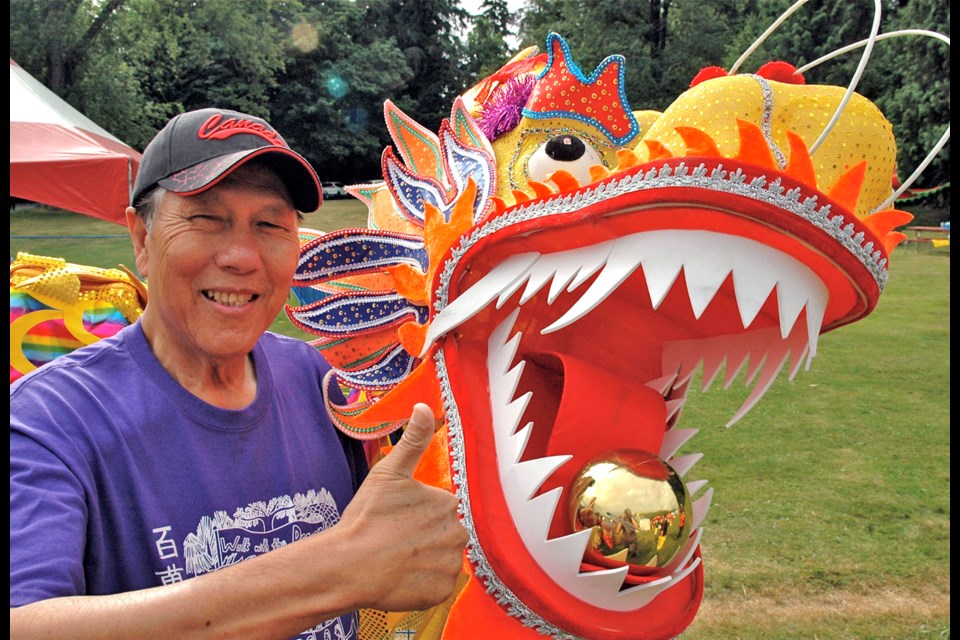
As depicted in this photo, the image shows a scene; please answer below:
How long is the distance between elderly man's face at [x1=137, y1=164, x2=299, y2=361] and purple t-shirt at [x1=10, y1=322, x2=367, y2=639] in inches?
3.1

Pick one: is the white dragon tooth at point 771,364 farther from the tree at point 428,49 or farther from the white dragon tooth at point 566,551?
the tree at point 428,49

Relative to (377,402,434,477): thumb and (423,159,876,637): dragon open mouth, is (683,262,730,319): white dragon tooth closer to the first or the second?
(423,159,876,637): dragon open mouth

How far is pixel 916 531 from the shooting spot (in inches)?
170

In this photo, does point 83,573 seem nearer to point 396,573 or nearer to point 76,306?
point 396,573

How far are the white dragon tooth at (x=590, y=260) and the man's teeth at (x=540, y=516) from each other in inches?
8.2

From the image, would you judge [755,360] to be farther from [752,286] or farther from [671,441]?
[752,286]

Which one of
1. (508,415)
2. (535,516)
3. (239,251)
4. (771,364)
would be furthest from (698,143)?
(239,251)

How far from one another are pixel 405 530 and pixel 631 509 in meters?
0.44

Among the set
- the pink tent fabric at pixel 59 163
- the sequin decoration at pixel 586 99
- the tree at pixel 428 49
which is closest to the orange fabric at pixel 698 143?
the sequin decoration at pixel 586 99

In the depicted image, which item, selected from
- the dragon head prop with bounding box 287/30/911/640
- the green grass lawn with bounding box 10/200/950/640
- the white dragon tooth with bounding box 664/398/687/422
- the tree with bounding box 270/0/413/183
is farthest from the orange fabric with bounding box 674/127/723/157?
the tree with bounding box 270/0/413/183

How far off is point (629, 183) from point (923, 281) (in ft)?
44.1

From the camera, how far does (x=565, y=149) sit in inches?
75.1

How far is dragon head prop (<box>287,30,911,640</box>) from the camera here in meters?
1.24

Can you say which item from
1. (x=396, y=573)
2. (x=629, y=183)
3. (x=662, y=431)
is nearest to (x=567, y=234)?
(x=629, y=183)
